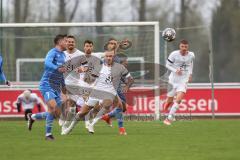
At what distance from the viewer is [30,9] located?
34.7 metres

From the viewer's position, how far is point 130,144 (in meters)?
14.6

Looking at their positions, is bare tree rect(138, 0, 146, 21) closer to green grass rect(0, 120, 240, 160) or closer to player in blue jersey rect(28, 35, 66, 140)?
green grass rect(0, 120, 240, 160)

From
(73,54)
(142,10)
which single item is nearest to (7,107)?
(73,54)

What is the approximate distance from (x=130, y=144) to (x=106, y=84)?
9.01ft

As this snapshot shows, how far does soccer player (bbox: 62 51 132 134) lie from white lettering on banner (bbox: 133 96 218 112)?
28.5 feet

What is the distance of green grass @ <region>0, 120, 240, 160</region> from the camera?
12.6 m

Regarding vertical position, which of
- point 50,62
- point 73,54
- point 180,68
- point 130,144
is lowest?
point 130,144

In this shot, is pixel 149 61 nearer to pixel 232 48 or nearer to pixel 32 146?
pixel 232 48

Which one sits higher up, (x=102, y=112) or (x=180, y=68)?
(x=180, y=68)

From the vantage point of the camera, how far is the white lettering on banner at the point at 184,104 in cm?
2650

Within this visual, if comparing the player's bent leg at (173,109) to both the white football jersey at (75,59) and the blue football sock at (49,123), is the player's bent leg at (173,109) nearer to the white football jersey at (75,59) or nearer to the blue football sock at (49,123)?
the white football jersey at (75,59)

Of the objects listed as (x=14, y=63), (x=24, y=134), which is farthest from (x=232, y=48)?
(x=24, y=134)

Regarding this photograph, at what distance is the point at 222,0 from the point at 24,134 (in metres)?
19.3

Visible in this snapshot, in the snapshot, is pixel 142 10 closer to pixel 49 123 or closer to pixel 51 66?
pixel 51 66
